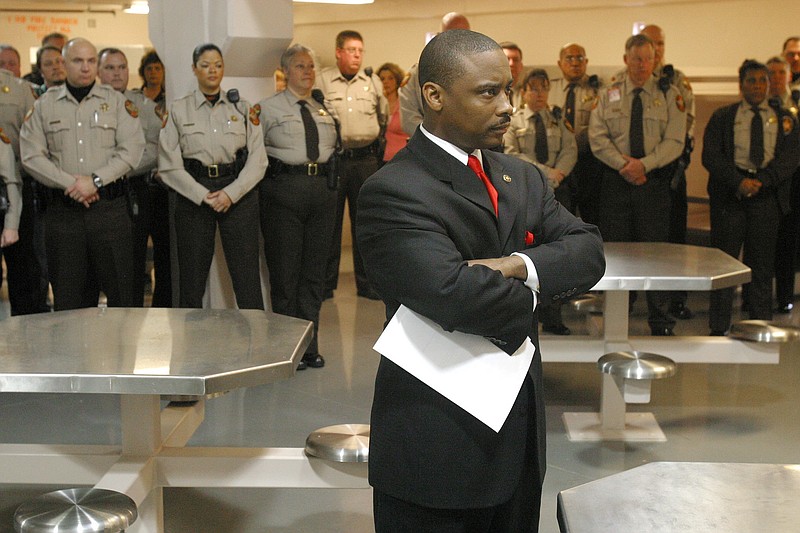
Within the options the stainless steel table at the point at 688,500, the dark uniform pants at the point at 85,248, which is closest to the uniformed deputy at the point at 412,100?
the dark uniform pants at the point at 85,248

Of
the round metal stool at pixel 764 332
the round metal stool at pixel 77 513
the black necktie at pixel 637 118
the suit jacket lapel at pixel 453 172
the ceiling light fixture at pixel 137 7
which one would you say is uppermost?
the ceiling light fixture at pixel 137 7

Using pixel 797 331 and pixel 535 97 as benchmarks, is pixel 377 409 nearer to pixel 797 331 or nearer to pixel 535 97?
pixel 797 331

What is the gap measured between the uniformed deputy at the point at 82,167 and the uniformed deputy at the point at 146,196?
500 mm

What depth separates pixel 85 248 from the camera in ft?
16.6

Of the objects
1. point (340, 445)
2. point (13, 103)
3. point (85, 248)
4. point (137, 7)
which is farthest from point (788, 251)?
point (137, 7)

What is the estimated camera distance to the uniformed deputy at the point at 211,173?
491 cm

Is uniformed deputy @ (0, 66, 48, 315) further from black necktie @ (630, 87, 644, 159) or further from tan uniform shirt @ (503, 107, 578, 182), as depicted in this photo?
black necktie @ (630, 87, 644, 159)

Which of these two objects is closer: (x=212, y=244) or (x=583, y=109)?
(x=212, y=244)

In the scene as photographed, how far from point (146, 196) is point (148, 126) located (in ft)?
1.32

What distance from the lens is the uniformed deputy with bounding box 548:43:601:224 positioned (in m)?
6.50

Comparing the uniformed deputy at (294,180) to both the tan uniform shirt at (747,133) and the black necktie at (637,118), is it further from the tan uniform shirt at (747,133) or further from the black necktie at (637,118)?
the tan uniform shirt at (747,133)

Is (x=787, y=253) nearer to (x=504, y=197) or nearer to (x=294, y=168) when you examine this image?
(x=294, y=168)

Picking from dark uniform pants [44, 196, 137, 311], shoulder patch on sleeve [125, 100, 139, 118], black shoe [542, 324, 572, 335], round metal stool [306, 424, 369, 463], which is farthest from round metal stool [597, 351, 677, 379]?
shoulder patch on sleeve [125, 100, 139, 118]

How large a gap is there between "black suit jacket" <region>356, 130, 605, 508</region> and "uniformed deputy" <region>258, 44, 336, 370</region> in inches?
130
